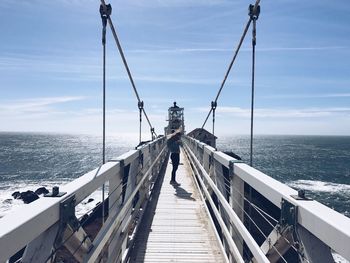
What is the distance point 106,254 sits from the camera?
3.65m

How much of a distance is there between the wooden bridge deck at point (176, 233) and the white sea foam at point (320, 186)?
38207mm

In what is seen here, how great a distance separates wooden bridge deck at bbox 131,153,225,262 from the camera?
4.78m

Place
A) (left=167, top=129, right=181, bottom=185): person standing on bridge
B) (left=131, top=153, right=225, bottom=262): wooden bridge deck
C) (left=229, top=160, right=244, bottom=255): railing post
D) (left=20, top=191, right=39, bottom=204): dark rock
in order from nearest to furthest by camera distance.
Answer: (left=229, top=160, right=244, bottom=255): railing post, (left=131, top=153, right=225, bottom=262): wooden bridge deck, (left=167, top=129, right=181, bottom=185): person standing on bridge, (left=20, top=191, right=39, bottom=204): dark rock

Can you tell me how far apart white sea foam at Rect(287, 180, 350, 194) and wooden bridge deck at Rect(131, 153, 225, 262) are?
38.2 metres

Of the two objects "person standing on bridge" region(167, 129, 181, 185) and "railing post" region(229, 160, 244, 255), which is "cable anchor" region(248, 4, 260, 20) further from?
"person standing on bridge" region(167, 129, 181, 185)

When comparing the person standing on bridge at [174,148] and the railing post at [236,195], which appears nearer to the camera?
the railing post at [236,195]

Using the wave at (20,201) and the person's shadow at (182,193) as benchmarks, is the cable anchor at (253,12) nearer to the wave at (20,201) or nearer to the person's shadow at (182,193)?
the person's shadow at (182,193)

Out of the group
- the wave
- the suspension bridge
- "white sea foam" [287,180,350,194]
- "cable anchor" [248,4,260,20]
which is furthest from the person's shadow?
"white sea foam" [287,180,350,194]

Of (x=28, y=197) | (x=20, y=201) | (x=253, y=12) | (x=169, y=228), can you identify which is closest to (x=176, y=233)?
(x=169, y=228)

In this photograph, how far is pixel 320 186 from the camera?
4722 centimetres

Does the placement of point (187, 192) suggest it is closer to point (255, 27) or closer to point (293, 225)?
point (255, 27)

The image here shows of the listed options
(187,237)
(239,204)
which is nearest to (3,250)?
(239,204)

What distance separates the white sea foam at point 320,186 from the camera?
145ft

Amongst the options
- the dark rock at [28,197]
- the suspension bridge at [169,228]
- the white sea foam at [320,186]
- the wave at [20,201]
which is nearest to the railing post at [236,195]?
the suspension bridge at [169,228]
